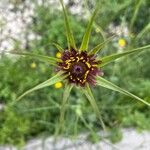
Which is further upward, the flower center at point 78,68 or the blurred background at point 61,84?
the blurred background at point 61,84

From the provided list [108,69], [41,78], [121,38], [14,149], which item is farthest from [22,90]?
[121,38]

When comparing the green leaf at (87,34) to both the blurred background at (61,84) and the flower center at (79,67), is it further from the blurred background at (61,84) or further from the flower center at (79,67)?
the blurred background at (61,84)

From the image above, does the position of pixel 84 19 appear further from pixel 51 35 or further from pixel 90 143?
pixel 90 143

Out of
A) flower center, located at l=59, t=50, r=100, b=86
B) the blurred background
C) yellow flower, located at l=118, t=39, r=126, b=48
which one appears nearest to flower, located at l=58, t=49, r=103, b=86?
flower center, located at l=59, t=50, r=100, b=86

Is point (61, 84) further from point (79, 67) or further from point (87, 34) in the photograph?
point (87, 34)

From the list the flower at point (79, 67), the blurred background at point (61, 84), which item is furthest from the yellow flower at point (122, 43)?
the flower at point (79, 67)

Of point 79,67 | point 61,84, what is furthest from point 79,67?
point 61,84

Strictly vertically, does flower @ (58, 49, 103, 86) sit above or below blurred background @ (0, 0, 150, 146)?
below

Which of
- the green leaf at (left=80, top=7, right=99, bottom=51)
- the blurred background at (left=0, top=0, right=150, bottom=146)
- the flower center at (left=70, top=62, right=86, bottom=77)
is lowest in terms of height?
the green leaf at (left=80, top=7, right=99, bottom=51)

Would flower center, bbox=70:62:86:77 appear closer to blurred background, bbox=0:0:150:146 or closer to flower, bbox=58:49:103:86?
flower, bbox=58:49:103:86
